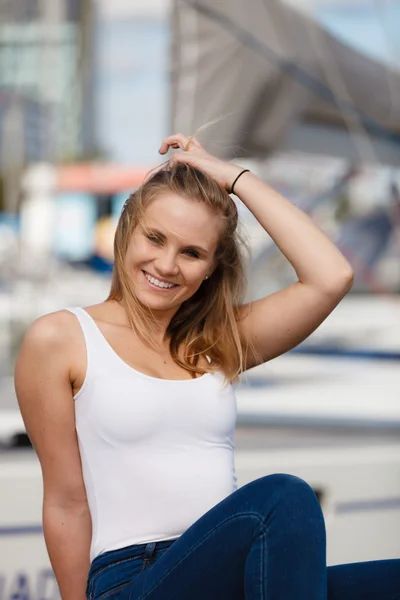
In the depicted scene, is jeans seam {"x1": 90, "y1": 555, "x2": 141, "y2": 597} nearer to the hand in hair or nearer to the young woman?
the young woman

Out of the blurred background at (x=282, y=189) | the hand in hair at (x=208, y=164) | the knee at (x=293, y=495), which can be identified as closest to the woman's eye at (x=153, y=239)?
the hand in hair at (x=208, y=164)

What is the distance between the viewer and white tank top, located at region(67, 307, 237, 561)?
1.61 metres

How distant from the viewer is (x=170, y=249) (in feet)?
5.53

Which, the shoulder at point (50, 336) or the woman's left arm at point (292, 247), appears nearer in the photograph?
the shoulder at point (50, 336)

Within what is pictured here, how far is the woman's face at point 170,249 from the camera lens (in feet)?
5.54

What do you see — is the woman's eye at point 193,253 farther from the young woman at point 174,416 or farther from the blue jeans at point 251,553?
the blue jeans at point 251,553

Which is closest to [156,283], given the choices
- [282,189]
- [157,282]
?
[157,282]

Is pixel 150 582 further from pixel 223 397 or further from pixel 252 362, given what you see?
pixel 252 362

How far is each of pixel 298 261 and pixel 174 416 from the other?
385mm

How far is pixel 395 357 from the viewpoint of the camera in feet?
12.7

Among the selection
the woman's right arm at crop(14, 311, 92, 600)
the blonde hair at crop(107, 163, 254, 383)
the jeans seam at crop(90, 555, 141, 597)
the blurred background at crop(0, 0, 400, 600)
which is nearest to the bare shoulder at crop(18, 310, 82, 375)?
the woman's right arm at crop(14, 311, 92, 600)

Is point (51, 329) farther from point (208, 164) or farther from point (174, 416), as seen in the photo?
point (208, 164)

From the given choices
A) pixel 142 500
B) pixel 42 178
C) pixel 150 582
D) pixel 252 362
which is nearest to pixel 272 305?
pixel 252 362

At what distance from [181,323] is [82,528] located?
433 mm
